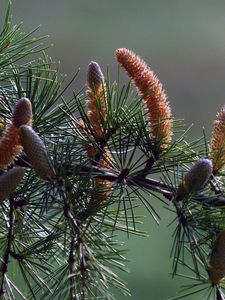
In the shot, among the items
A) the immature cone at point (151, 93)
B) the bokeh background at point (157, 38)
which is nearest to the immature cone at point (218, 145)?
the immature cone at point (151, 93)

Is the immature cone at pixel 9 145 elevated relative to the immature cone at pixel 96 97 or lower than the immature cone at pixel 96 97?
lower

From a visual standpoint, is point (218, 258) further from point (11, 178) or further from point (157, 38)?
point (157, 38)

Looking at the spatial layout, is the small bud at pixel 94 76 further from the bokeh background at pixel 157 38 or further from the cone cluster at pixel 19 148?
the bokeh background at pixel 157 38

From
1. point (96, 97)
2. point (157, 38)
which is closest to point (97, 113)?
point (96, 97)

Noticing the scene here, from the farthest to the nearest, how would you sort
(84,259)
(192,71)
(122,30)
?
(122,30)
(192,71)
(84,259)

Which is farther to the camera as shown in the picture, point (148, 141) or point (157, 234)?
point (157, 234)

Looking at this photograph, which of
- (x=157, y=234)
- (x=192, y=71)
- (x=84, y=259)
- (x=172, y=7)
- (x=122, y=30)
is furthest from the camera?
(x=172, y=7)

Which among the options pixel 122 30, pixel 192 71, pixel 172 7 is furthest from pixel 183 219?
pixel 172 7

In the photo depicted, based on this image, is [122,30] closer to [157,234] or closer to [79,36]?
[79,36]
